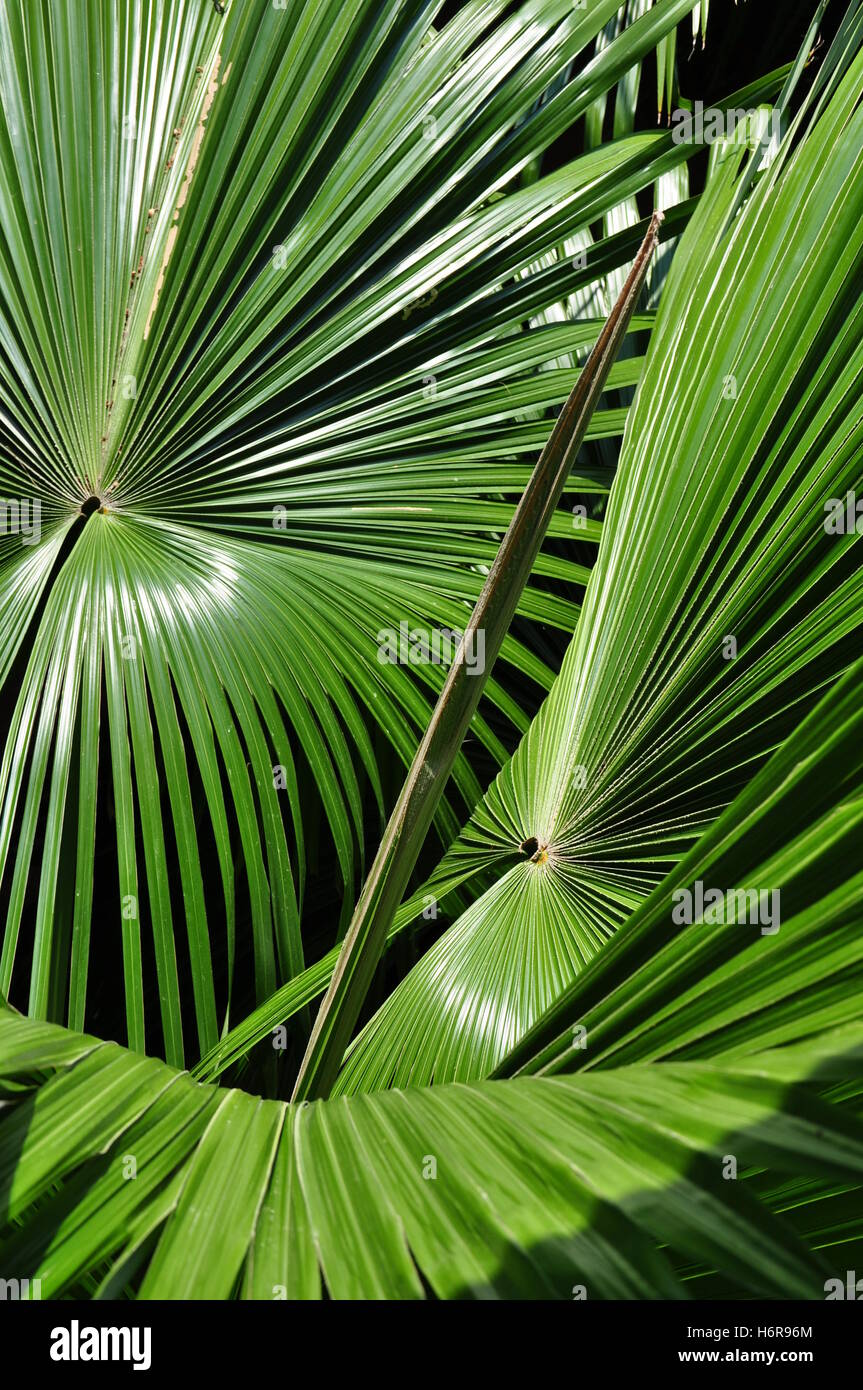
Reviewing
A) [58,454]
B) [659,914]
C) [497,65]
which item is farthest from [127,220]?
[659,914]

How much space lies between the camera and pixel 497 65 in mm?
1120

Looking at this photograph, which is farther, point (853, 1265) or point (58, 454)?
point (58, 454)

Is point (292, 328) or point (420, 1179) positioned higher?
point (292, 328)

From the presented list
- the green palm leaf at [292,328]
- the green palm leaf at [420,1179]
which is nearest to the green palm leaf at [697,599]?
the green palm leaf at [292,328]

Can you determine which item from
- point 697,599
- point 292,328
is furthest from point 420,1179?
point 292,328

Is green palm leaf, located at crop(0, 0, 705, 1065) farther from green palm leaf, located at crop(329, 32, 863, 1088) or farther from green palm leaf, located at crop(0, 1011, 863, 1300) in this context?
green palm leaf, located at crop(0, 1011, 863, 1300)

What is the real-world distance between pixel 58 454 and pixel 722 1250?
3.75 ft

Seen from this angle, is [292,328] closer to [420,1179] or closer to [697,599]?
[697,599]

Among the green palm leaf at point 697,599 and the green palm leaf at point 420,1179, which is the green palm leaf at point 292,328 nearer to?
the green palm leaf at point 697,599

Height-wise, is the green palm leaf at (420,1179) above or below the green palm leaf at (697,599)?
below

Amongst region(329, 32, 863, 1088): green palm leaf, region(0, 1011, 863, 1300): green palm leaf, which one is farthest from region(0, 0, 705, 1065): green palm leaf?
region(0, 1011, 863, 1300): green palm leaf

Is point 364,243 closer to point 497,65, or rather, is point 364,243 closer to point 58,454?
point 497,65
